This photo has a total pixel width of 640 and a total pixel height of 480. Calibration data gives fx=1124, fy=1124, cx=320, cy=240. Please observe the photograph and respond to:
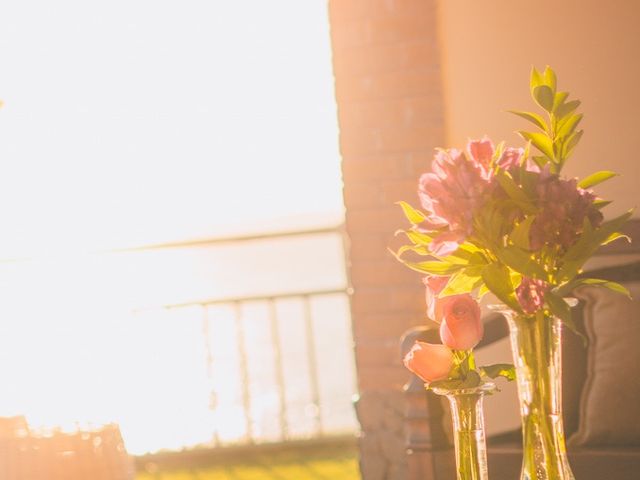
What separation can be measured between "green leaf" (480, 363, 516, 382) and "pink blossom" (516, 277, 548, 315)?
0.11 m

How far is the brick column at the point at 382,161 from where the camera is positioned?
3.22 meters

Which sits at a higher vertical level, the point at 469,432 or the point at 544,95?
the point at 544,95

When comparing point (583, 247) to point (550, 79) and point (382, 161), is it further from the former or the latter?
point (382, 161)

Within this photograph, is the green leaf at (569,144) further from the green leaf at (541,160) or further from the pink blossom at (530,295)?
the pink blossom at (530,295)

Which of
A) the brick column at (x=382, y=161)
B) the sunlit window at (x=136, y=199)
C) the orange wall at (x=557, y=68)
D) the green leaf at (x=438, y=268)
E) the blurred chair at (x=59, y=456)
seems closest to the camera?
the green leaf at (x=438, y=268)

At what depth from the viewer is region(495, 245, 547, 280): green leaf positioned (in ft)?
4.55

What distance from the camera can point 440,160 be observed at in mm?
1417

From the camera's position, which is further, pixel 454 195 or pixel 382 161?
pixel 382 161

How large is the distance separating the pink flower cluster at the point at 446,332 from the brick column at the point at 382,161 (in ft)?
5.68

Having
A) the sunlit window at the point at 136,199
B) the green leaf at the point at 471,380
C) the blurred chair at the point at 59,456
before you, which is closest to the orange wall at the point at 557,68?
the sunlit window at the point at 136,199

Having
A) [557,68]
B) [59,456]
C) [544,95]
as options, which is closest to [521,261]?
[544,95]

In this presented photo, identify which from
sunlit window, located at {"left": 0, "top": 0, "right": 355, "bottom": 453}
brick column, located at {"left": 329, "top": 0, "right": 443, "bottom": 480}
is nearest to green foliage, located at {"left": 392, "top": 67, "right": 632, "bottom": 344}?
brick column, located at {"left": 329, "top": 0, "right": 443, "bottom": 480}

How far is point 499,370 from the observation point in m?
1.52

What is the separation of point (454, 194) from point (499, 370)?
0.27m
